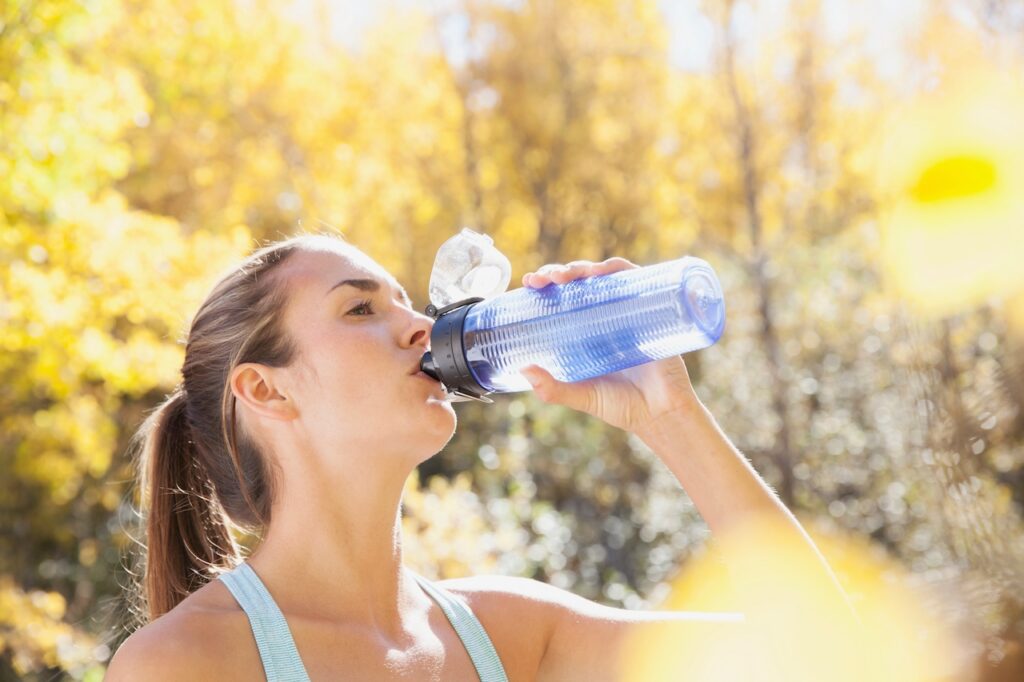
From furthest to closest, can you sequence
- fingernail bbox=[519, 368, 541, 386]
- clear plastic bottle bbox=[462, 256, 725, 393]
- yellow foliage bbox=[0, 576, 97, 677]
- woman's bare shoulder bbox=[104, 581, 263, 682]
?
yellow foliage bbox=[0, 576, 97, 677], fingernail bbox=[519, 368, 541, 386], clear plastic bottle bbox=[462, 256, 725, 393], woman's bare shoulder bbox=[104, 581, 263, 682]

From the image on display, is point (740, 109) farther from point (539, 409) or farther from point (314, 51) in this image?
point (314, 51)

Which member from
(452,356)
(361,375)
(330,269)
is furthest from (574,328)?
(330,269)

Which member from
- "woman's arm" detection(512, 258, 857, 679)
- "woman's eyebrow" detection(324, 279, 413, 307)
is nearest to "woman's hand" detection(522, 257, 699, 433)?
"woman's arm" detection(512, 258, 857, 679)

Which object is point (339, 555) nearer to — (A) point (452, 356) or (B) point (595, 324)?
(A) point (452, 356)

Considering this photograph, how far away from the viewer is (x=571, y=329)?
1404 mm

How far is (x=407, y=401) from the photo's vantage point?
4.78 ft

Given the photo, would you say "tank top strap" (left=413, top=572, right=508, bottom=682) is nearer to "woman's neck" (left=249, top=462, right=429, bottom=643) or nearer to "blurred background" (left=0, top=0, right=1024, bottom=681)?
"woman's neck" (left=249, top=462, right=429, bottom=643)

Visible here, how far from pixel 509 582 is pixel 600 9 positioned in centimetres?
758

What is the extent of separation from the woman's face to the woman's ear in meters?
0.02

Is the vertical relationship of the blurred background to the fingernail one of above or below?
above

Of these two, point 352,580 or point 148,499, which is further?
point 148,499

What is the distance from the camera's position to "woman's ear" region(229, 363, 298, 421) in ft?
5.02

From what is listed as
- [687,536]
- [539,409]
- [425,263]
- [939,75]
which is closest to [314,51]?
[425,263]

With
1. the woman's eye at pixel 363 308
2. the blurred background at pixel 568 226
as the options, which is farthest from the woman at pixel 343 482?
the blurred background at pixel 568 226
